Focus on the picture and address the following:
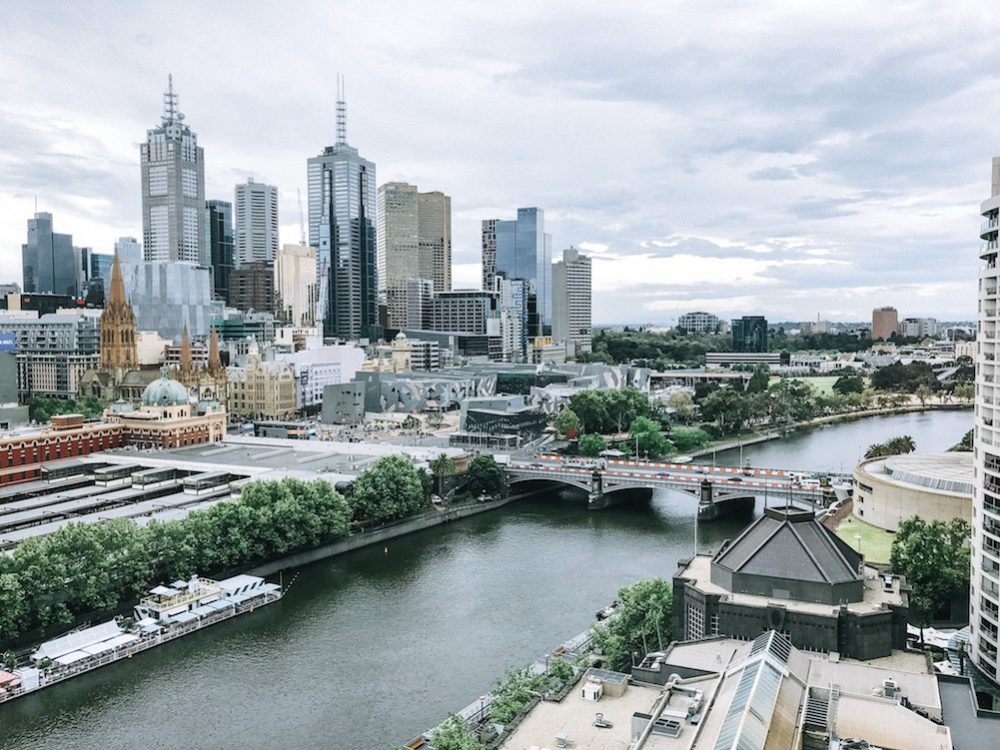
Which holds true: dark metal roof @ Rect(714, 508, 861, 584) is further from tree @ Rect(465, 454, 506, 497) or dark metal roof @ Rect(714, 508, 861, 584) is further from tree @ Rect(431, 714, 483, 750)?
tree @ Rect(465, 454, 506, 497)

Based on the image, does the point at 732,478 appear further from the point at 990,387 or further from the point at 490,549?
the point at 990,387

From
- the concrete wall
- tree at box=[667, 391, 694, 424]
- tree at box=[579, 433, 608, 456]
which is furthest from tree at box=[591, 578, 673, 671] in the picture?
tree at box=[667, 391, 694, 424]

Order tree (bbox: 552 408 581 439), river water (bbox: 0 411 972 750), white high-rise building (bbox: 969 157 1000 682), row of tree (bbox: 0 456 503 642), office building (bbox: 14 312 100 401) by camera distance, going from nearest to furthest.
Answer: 1. white high-rise building (bbox: 969 157 1000 682)
2. river water (bbox: 0 411 972 750)
3. row of tree (bbox: 0 456 503 642)
4. tree (bbox: 552 408 581 439)
5. office building (bbox: 14 312 100 401)

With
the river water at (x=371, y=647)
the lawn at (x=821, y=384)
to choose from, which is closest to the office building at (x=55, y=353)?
the river water at (x=371, y=647)

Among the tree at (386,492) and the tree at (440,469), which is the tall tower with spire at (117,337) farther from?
the tree at (386,492)

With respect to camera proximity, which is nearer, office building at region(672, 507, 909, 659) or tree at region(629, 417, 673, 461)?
office building at region(672, 507, 909, 659)

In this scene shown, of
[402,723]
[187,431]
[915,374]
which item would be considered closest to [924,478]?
[402,723]

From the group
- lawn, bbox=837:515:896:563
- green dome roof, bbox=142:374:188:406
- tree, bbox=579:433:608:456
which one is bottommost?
lawn, bbox=837:515:896:563
